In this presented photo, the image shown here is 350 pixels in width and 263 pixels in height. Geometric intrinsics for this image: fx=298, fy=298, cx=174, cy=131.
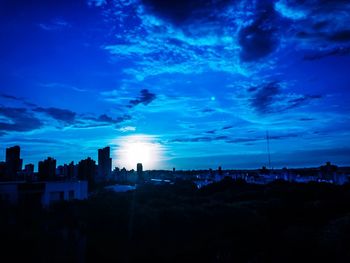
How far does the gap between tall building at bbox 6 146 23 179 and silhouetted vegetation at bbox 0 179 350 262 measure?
28636mm

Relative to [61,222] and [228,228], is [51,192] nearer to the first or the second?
[61,222]

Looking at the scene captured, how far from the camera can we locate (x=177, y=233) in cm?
2214

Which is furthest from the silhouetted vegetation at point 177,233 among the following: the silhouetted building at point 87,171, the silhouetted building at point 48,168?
the silhouetted building at point 87,171

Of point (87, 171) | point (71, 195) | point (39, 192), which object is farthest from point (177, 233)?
point (87, 171)

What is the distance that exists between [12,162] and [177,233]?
1850 inches

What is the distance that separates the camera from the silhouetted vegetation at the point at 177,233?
15.7 m

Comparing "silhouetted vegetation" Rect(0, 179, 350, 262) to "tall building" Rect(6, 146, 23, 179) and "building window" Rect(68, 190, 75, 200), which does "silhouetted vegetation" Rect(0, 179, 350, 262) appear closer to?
"building window" Rect(68, 190, 75, 200)

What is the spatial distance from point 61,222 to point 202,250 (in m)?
13.9

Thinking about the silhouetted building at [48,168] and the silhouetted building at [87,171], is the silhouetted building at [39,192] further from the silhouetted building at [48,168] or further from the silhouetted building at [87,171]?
the silhouetted building at [87,171]

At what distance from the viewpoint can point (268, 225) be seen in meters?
23.3

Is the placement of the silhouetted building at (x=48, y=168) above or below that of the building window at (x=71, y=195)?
above

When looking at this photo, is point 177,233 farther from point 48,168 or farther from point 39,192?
point 48,168

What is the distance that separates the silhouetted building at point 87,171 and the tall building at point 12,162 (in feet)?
40.7

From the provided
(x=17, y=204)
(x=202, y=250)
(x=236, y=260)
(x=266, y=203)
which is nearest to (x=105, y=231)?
(x=202, y=250)
